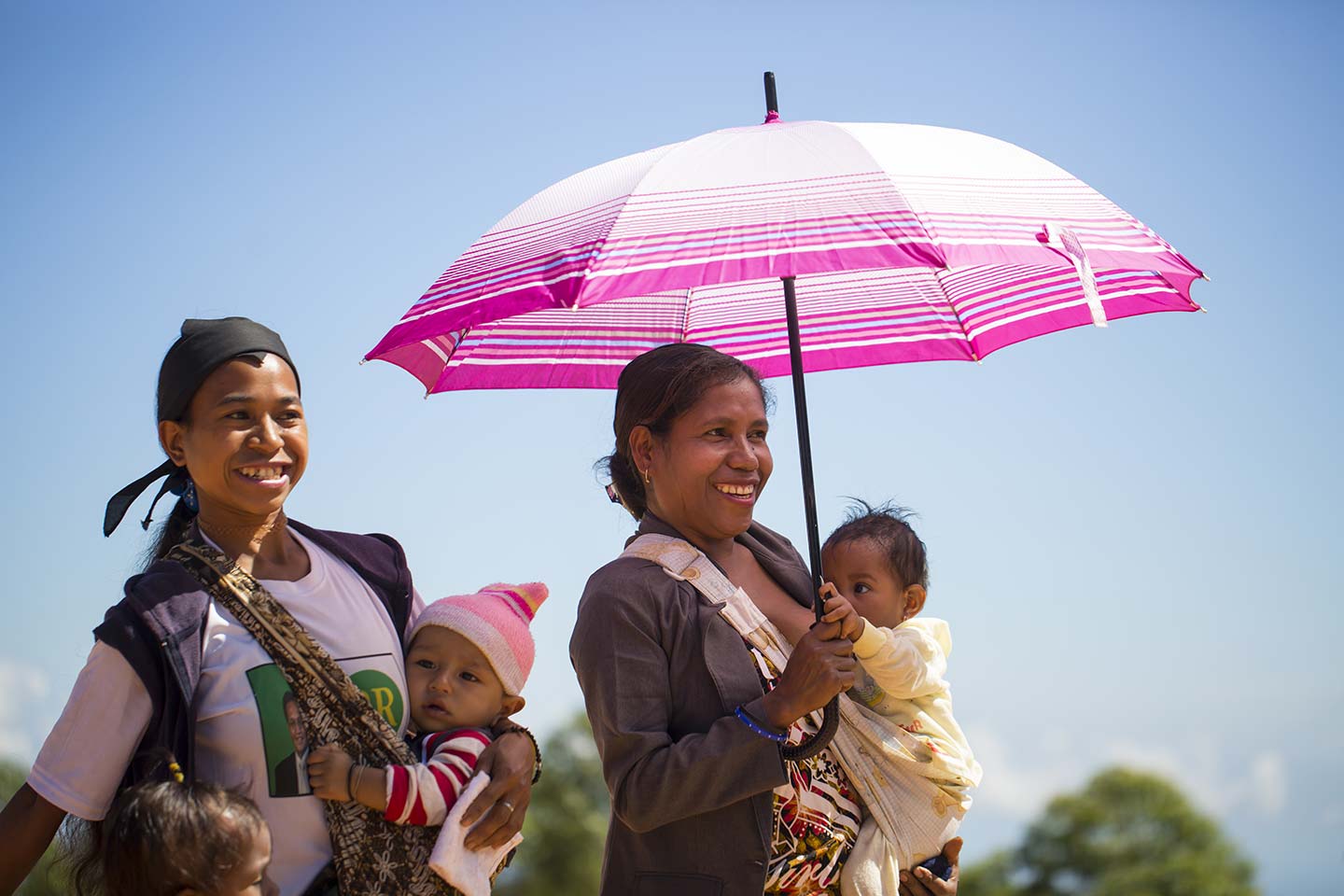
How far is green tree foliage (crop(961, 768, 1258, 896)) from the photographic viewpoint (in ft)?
90.0

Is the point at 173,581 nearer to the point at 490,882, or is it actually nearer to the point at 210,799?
the point at 210,799

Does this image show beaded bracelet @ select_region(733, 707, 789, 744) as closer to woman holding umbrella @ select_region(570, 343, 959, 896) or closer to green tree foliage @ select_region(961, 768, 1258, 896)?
woman holding umbrella @ select_region(570, 343, 959, 896)

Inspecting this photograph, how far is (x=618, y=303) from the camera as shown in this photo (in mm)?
4629

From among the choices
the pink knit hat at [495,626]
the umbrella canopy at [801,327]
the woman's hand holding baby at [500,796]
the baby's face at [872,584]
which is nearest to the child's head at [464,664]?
the pink knit hat at [495,626]

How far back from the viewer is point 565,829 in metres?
23.4

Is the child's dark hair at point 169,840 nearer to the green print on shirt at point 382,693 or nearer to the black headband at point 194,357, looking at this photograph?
the green print on shirt at point 382,693

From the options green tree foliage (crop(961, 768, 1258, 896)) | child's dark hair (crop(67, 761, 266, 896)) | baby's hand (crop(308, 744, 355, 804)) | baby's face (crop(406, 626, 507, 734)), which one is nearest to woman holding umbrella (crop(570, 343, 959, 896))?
baby's face (crop(406, 626, 507, 734))

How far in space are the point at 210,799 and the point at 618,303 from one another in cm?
247

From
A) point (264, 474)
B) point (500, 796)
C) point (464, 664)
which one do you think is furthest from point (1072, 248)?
point (264, 474)

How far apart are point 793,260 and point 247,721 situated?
1668mm

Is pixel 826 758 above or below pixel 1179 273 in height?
below

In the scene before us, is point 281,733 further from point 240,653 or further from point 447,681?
point 447,681

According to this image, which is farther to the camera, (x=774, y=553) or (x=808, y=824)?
(x=774, y=553)

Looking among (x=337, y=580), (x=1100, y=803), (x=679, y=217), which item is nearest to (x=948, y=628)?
(x=679, y=217)
